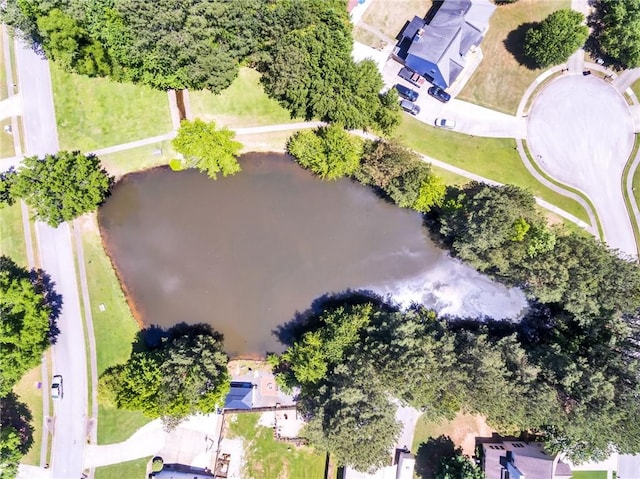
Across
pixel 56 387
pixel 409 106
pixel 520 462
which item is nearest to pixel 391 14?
pixel 409 106

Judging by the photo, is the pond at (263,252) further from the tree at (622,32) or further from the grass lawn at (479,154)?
the tree at (622,32)

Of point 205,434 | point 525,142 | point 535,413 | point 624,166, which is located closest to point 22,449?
Result: point 205,434

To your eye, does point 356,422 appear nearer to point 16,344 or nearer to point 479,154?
point 479,154

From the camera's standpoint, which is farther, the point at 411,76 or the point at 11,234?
the point at 411,76

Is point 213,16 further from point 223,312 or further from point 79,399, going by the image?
point 79,399

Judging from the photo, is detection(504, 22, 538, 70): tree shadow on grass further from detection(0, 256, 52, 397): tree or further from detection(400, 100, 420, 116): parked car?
detection(0, 256, 52, 397): tree

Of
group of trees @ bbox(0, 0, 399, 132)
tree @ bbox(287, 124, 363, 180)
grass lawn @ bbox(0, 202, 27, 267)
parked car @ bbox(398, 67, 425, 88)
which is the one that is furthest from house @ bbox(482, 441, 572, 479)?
grass lawn @ bbox(0, 202, 27, 267)
